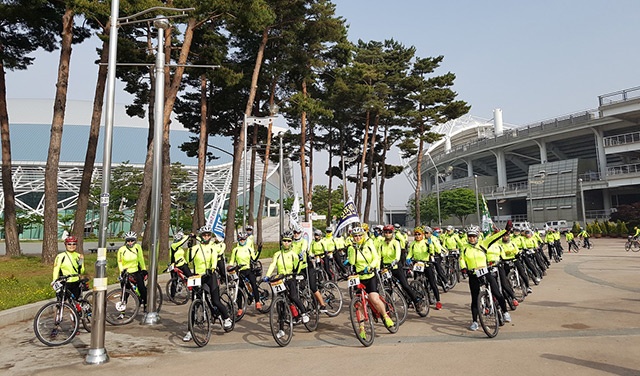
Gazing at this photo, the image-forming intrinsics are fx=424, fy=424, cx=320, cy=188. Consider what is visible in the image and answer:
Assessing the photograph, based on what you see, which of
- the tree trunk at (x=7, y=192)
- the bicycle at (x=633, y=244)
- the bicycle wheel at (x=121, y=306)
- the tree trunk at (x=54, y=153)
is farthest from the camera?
the bicycle at (x=633, y=244)

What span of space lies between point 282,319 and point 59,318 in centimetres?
399

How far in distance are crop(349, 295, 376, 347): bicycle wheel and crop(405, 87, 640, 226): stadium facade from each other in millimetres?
46812

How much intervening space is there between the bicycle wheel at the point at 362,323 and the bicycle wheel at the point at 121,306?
5085 millimetres

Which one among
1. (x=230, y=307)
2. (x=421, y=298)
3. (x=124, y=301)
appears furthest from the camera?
(x=421, y=298)

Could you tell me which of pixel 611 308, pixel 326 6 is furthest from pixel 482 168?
pixel 611 308

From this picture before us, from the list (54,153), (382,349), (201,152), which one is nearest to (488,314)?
(382,349)

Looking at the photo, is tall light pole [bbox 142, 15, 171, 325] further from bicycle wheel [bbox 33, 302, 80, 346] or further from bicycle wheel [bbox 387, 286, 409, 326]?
bicycle wheel [bbox 387, 286, 409, 326]

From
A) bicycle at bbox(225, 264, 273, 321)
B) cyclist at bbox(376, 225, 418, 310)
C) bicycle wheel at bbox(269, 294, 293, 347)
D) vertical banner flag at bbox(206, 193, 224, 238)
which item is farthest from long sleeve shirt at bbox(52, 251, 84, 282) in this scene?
cyclist at bbox(376, 225, 418, 310)

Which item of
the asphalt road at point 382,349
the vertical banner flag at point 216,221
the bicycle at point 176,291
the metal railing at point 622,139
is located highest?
the metal railing at point 622,139

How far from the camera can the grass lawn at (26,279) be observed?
10.4 meters

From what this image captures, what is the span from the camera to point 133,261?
9.21 m

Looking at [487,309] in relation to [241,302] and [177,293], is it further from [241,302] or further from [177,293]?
[177,293]

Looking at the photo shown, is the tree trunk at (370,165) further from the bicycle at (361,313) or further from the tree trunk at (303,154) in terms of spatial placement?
the bicycle at (361,313)

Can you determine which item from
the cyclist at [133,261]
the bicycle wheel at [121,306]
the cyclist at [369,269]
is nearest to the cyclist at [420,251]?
the cyclist at [369,269]
